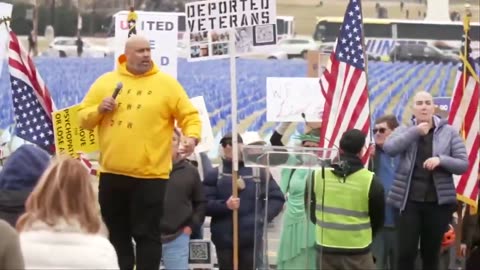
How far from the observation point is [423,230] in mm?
10719

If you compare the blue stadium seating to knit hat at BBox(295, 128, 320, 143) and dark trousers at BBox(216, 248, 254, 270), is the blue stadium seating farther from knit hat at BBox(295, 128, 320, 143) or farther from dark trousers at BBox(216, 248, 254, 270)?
dark trousers at BBox(216, 248, 254, 270)

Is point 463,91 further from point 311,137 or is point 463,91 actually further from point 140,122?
point 140,122

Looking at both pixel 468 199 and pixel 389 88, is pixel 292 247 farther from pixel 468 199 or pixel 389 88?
pixel 389 88

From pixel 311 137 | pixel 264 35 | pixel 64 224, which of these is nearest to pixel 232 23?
pixel 264 35

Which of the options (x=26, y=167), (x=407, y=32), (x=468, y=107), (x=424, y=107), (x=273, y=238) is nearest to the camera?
(x=26, y=167)

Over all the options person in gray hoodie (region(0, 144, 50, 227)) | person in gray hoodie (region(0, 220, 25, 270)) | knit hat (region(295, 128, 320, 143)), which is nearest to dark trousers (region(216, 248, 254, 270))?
knit hat (region(295, 128, 320, 143))

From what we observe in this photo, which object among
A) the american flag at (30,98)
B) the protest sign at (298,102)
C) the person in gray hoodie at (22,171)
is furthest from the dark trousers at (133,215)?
the protest sign at (298,102)

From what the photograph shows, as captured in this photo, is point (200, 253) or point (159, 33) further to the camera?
point (159, 33)

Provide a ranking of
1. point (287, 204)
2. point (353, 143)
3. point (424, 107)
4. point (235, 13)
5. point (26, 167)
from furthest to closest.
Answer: point (424, 107)
point (235, 13)
point (287, 204)
point (353, 143)
point (26, 167)

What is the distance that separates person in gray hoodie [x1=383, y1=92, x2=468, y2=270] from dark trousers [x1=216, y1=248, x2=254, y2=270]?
1.20 m

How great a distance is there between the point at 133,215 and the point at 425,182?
9.80ft

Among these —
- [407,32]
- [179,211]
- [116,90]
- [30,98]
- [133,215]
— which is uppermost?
[116,90]

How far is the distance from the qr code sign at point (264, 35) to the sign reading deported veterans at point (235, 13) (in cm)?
5

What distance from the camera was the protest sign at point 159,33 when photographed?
11930mm
